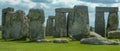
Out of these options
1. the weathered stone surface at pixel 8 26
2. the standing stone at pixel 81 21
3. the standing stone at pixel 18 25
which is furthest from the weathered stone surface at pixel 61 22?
the standing stone at pixel 18 25

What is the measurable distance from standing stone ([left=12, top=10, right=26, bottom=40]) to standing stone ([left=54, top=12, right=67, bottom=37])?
1364 cm

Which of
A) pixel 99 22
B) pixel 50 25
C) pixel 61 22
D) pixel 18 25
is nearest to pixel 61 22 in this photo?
pixel 61 22

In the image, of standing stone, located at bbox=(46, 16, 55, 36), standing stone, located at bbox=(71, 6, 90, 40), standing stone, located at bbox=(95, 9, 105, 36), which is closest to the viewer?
standing stone, located at bbox=(71, 6, 90, 40)

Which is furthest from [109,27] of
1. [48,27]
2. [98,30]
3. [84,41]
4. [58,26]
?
[84,41]

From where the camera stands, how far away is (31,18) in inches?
1337

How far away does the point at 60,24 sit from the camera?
51.1 m

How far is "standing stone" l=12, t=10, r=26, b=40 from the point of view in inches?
1443

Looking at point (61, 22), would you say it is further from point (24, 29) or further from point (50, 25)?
point (24, 29)

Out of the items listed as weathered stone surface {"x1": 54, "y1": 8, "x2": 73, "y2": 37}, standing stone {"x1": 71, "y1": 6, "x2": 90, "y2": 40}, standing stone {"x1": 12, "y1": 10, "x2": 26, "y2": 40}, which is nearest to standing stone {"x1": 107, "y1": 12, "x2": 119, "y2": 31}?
weathered stone surface {"x1": 54, "y1": 8, "x2": 73, "y2": 37}

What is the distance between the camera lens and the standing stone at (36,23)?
33750 mm

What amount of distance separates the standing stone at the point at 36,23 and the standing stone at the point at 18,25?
2.85 metres

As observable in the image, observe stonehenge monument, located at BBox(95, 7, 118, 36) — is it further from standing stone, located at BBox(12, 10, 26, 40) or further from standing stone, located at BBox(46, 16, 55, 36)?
standing stone, located at BBox(12, 10, 26, 40)

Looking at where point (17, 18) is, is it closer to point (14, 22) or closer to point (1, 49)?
point (14, 22)

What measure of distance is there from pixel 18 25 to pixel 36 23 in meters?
3.56
